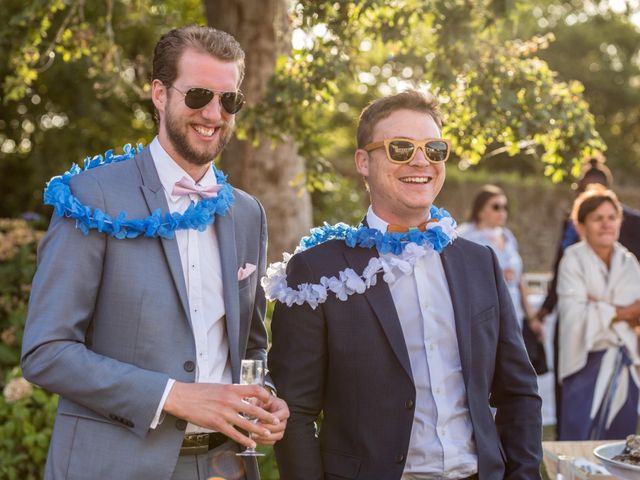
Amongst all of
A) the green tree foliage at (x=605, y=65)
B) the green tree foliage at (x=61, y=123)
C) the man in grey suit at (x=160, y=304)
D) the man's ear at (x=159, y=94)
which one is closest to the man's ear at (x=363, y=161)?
the man in grey suit at (x=160, y=304)

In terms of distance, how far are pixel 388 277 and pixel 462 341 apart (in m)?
0.31

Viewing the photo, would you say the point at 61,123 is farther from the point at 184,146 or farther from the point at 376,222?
the point at 184,146

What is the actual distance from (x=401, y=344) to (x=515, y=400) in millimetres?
492

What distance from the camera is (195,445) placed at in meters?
2.31

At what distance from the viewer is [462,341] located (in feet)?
8.45

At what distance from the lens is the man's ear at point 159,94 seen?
7.89 ft

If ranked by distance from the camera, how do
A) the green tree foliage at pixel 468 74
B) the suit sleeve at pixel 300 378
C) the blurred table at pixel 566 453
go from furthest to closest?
1. the green tree foliage at pixel 468 74
2. the blurred table at pixel 566 453
3. the suit sleeve at pixel 300 378

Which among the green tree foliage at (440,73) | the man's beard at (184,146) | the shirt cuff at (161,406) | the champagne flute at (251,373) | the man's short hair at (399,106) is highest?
the green tree foliage at (440,73)

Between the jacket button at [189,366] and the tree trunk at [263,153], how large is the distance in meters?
4.42

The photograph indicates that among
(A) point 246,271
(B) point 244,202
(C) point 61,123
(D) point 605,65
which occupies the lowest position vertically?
(A) point 246,271

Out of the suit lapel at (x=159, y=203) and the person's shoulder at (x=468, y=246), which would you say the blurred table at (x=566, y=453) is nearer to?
the person's shoulder at (x=468, y=246)

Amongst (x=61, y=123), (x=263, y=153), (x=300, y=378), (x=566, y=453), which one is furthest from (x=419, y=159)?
(x=61, y=123)

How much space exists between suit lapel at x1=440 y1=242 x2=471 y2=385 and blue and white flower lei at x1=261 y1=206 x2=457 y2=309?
0.04 meters

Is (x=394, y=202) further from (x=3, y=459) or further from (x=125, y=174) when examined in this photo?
(x=3, y=459)
